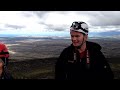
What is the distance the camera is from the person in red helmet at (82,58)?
298 centimetres

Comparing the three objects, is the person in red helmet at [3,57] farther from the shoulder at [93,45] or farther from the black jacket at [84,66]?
the shoulder at [93,45]

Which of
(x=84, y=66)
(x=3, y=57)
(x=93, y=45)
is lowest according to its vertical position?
(x=84, y=66)

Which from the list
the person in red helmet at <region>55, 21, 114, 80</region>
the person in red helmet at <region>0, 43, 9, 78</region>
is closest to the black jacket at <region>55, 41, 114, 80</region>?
the person in red helmet at <region>55, 21, 114, 80</region>

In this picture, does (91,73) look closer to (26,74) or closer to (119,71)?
(119,71)

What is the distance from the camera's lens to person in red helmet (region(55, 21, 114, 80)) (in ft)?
9.78

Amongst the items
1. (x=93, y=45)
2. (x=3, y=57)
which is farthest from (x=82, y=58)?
(x=3, y=57)

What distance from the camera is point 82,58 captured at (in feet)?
9.83

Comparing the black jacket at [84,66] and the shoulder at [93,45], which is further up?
the shoulder at [93,45]

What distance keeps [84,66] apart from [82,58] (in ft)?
0.32

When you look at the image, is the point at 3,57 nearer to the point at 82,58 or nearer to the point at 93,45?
the point at 82,58

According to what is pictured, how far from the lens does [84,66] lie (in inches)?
118

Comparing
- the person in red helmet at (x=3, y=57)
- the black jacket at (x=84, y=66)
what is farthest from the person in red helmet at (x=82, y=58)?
the person in red helmet at (x=3, y=57)

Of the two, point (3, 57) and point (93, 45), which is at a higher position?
point (93, 45)
